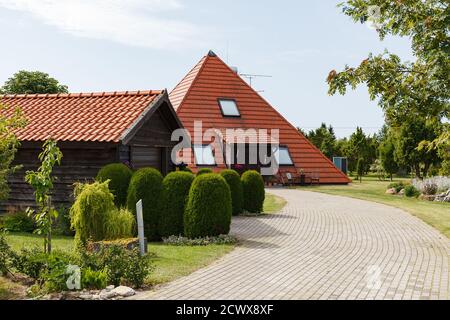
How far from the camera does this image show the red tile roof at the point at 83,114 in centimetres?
1475

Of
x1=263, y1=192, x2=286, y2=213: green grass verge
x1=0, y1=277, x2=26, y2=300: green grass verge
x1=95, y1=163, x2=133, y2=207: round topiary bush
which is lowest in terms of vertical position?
x1=0, y1=277, x2=26, y2=300: green grass verge

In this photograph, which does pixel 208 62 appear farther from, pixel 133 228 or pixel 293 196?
pixel 133 228

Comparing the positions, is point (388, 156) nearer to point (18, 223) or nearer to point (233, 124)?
point (233, 124)

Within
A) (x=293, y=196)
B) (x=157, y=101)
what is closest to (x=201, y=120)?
(x=293, y=196)

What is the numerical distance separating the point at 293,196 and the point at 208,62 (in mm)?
15135

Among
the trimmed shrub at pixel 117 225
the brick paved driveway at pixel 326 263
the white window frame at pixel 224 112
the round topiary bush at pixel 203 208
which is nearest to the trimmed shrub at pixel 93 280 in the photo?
the brick paved driveway at pixel 326 263

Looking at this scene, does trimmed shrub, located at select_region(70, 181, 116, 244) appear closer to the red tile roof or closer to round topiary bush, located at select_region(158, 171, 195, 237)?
round topiary bush, located at select_region(158, 171, 195, 237)

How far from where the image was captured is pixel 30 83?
50.2 metres

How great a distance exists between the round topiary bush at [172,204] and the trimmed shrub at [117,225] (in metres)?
1.67

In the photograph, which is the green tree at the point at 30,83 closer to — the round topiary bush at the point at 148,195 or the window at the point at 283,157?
the window at the point at 283,157

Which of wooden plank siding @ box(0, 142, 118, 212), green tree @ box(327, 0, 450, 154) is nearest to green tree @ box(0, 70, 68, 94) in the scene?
wooden plank siding @ box(0, 142, 118, 212)

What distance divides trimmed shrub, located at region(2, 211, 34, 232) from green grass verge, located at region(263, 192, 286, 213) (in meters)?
8.56

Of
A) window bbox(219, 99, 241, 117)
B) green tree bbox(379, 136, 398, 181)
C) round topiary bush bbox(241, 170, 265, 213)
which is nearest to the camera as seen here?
round topiary bush bbox(241, 170, 265, 213)

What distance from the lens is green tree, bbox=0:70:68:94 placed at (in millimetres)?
50188
